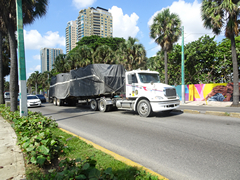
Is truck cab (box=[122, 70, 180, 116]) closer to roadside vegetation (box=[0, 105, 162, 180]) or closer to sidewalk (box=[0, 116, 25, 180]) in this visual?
roadside vegetation (box=[0, 105, 162, 180])

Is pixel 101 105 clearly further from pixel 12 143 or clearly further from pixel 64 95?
pixel 12 143

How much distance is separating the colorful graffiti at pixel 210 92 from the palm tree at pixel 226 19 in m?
4.35

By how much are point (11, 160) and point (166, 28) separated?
21.2m

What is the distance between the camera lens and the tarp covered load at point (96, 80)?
40.6 feet

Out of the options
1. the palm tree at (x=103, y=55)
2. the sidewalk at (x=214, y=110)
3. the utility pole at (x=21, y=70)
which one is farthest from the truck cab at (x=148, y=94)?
the palm tree at (x=103, y=55)

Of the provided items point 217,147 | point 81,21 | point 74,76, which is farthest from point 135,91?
point 81,21

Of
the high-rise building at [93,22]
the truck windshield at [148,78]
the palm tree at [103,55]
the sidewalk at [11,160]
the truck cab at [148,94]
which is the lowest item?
the sidewalk at [11,160]

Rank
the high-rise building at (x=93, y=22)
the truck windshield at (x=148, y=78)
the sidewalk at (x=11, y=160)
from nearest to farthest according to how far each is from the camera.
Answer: the sidewalk at (x=11, y=160), the truck windshield at (x=148, y=78), the high-rise building at (x=93, y=22)

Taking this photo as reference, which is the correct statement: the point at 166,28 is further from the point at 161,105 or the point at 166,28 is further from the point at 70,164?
the point at 70,164

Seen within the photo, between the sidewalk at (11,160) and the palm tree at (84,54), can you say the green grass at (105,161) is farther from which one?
the palm tree at (84,54)

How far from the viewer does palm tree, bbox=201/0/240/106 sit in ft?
48.0

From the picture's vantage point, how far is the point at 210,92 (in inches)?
813

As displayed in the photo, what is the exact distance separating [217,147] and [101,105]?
356 inches

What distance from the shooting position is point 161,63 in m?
30.3
